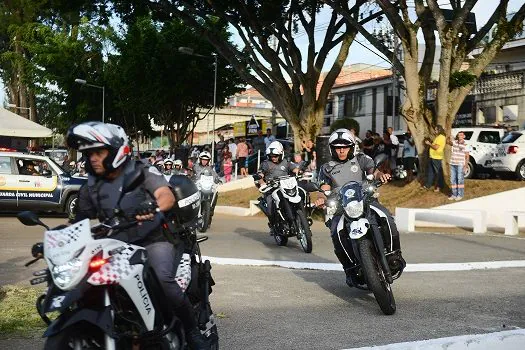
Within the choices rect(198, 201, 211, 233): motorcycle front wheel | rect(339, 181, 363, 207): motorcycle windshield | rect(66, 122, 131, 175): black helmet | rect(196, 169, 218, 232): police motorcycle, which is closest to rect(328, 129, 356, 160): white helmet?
rect(339, 181, 363, 207): motorcycle windshield

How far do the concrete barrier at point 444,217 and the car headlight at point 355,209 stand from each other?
29.6 feet

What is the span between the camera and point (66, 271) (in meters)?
3.64

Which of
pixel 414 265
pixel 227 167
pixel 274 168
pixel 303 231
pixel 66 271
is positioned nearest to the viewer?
pixel 66 271

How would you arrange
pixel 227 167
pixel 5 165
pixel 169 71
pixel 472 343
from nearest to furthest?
1. pixel 472 343
2. pixel 5 165
3. pixel 227 167
4. pixel 169 71

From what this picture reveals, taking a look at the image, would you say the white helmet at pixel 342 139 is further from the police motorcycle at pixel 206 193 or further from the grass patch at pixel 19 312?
the police motorcycle at pixel 206 193

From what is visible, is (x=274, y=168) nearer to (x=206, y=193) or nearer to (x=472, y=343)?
(x=206, y=193)

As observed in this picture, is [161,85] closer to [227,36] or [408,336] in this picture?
[227,36]

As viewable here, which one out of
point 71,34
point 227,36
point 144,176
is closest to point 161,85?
point 227,36

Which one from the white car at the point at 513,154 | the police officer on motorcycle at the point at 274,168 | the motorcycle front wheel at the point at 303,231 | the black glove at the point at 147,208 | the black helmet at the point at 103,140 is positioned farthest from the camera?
the white car at the point at 513,154

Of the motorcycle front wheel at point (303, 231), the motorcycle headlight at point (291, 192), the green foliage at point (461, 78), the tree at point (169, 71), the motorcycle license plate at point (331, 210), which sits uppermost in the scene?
the tree at point (169, 71)

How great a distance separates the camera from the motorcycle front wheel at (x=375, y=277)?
660 centimetres

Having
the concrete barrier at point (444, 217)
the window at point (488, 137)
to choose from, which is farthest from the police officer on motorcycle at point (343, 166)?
the window at point (488, 137)

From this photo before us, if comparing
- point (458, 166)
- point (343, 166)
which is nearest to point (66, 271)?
point (343, 166)

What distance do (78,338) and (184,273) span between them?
107 cm
